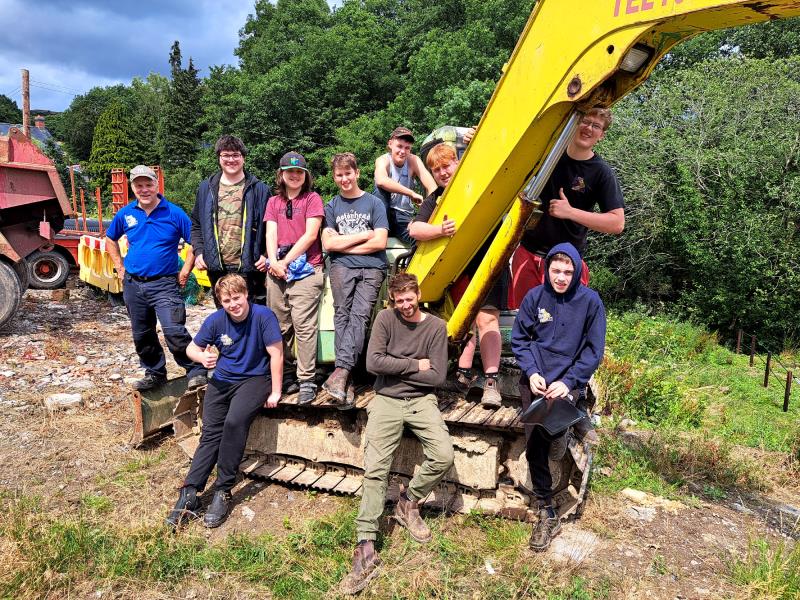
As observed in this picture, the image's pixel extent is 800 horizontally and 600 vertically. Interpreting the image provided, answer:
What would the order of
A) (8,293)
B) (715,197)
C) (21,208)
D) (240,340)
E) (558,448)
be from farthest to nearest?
(715,197)
(21,208)
(8,293)
(240,340)
(558,448)

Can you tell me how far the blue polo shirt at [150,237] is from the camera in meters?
4.86

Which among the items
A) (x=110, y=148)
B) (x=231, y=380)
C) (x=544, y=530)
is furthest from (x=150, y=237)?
(x=110, y=148)

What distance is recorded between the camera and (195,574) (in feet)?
10.8

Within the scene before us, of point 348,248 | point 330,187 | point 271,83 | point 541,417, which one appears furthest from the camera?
point 271,83

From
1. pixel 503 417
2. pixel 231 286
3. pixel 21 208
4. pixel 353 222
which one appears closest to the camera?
pixel 503 417

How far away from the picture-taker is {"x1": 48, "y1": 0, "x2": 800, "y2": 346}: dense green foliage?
12.4 metres

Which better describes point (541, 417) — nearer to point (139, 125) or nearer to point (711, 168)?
point (711, 168)

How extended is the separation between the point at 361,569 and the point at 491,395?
53.2 inches

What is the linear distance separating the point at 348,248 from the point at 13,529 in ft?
8.70

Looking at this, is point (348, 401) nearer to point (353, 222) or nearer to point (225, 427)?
point (225, 427)

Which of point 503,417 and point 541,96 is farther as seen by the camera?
point 503,417

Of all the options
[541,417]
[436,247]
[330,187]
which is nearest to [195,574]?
[541,417]

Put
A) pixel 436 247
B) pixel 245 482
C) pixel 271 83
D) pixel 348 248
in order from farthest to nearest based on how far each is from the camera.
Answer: pixel 271 83, pixel 245 482, pixel 348 248, pixel 436 247

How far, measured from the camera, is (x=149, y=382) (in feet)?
16.8
